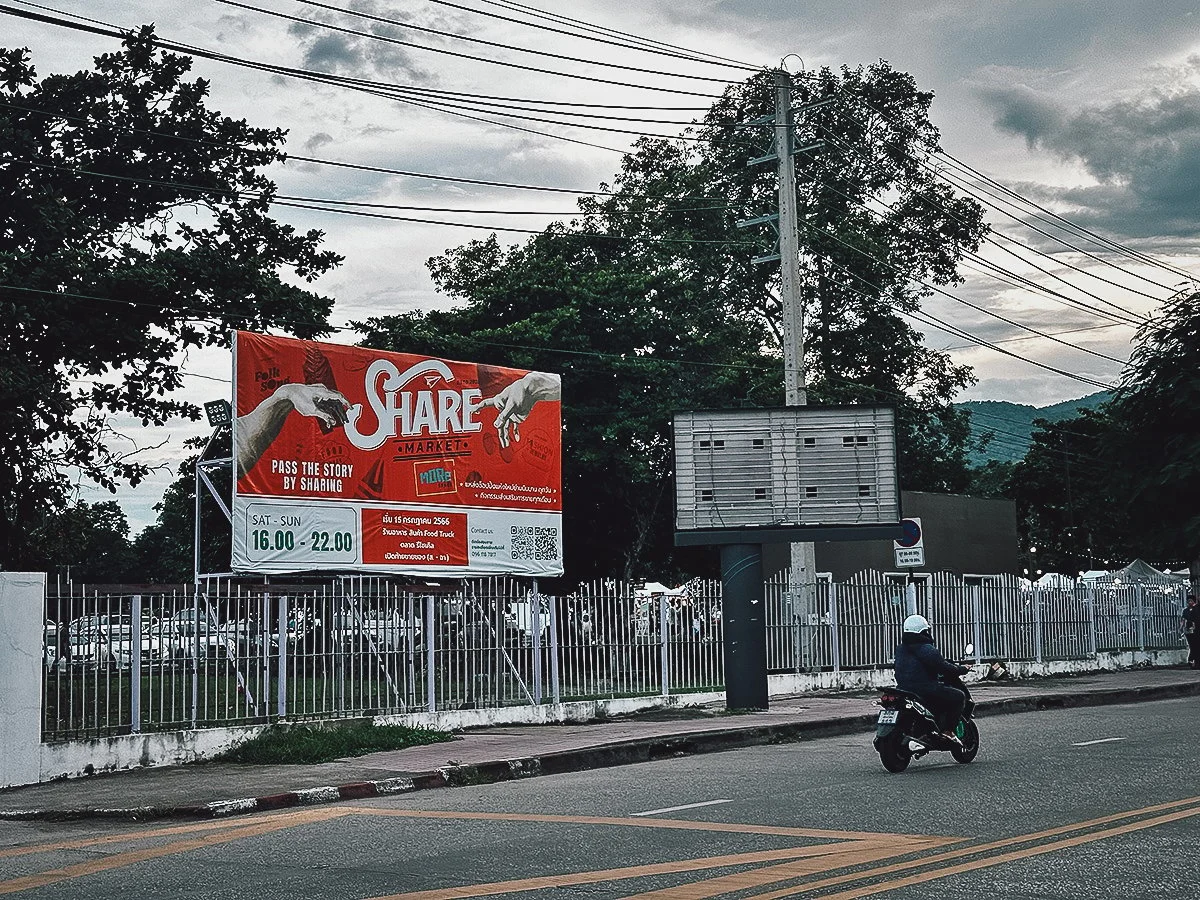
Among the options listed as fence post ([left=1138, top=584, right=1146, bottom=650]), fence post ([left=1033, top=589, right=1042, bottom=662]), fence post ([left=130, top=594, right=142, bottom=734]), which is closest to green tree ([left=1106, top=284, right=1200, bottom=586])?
fence post ([left=1138, top=584, right=1146, bottom=650])

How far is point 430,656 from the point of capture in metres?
20.5

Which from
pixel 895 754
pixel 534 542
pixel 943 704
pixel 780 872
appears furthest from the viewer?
pixel 534 542

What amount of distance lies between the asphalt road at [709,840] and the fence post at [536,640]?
6791mm

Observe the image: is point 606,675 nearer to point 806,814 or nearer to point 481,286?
point 806,814

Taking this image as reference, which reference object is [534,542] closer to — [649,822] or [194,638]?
[194,638]

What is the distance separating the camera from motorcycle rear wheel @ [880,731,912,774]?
14.1 m

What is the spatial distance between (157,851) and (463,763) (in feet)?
18.6

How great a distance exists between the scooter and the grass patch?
Answer: 6312 mm

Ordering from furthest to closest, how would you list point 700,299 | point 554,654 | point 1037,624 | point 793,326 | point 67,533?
point 700,299 → point 67,533 → point 1037,624 → point 793,326 → point 554,654

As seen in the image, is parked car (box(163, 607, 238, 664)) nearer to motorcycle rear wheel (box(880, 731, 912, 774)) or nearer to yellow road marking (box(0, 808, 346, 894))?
yellow road marking (box(0, 808, 346, 894))

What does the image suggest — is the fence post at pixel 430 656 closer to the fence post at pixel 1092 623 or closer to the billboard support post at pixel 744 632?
the billboard support post at pixel 744 632

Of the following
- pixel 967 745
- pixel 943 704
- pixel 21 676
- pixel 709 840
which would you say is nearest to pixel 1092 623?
pixel 967 745

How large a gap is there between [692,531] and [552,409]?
21.3 feet

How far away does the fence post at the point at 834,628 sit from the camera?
27031mm
